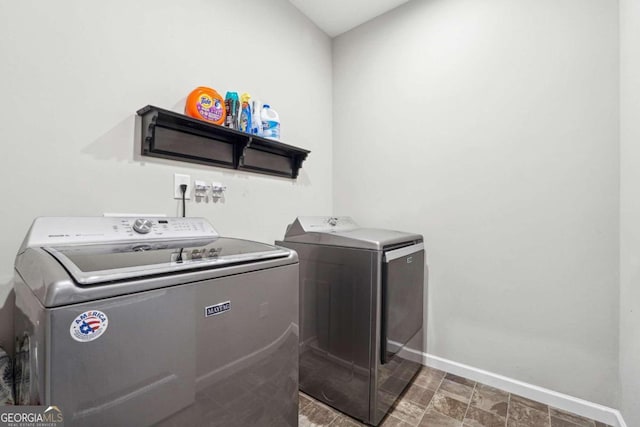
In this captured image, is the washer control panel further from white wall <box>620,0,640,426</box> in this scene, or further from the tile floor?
white wall <box>620,0,640,426</box>

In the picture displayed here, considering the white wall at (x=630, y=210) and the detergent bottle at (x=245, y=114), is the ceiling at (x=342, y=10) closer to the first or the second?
the detergent bottle at (x=245, y=114)

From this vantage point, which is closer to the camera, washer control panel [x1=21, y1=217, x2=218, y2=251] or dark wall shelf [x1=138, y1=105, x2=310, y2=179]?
washer control panel [x1=21, y1=217, x2=218, y2=251]

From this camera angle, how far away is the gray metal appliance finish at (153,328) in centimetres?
63

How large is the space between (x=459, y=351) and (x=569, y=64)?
6.27 ft

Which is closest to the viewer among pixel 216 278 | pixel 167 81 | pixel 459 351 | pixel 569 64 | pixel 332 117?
pixel 216 278

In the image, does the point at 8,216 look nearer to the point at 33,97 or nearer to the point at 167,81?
the point at 33,97

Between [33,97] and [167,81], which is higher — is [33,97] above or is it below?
below

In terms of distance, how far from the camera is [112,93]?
1288 millimetres

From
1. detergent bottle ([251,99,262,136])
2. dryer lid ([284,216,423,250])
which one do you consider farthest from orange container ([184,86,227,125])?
dryer lid ([284,216,423,250])

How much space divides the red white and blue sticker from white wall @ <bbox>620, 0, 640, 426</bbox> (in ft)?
6.51

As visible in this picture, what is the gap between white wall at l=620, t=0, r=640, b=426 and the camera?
1263 millimetres

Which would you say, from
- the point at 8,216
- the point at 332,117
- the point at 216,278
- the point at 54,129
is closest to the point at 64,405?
the point at 216,278

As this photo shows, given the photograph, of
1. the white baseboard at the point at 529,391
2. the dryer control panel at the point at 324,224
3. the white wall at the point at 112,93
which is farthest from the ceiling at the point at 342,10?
the white baseboard at the point at 529,391

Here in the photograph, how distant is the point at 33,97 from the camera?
1.09 m
